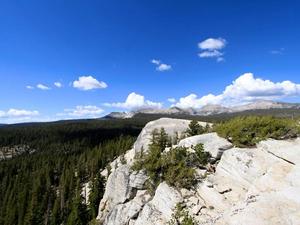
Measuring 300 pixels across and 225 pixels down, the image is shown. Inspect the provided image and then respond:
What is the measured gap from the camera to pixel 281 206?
20312 millimetres

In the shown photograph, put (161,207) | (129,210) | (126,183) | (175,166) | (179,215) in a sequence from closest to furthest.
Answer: (179,215) → (161,207) → (175,166) → (129,210) → (126,183)

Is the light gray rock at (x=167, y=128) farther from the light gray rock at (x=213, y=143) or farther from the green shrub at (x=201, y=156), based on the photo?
the green shrub at (x=201, y=156)

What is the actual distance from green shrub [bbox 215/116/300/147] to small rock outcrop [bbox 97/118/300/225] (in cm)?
118

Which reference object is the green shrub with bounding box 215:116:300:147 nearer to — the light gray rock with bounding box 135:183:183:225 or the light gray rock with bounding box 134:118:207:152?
the light gray rock with bounding box 135:183:183:225

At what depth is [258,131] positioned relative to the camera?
105 ft

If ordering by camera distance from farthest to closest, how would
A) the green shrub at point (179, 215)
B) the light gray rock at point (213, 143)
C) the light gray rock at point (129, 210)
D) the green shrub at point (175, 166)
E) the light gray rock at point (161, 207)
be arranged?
1. the light gray rock at point (129, 210)
2. the light gray rock at point (213, 143)
3. the green shrub at point (175, 166)
4. the light gray rock at point (161, 207)
5. the green shrub at point (179, 215)

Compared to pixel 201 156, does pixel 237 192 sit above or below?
below

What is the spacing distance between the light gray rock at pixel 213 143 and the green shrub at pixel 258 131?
1.00 metres

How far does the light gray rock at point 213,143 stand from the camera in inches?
1256

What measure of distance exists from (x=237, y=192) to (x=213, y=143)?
8.16 m

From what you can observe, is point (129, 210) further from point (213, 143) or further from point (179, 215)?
point (213, 143)

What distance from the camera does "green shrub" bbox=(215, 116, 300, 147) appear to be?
1224 inches

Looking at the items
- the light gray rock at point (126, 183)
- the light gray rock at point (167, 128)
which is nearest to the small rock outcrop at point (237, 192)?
the light gray rock at point (126, 183)

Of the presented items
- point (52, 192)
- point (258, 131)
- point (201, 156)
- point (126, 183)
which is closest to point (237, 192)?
point (201, 156)
